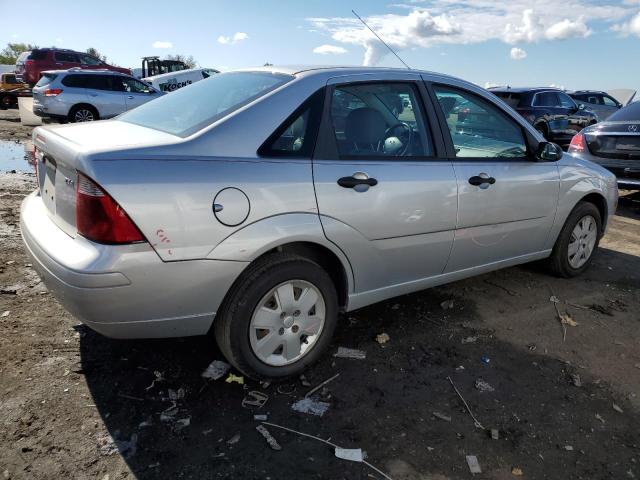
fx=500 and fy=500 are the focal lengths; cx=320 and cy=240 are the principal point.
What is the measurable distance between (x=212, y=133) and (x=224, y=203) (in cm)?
38

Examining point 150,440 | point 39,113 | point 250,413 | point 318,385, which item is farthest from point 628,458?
point 39,113

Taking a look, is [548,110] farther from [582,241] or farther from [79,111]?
[79,111]

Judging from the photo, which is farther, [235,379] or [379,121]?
[379,121]

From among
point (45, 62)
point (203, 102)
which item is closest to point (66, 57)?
point (45, 62)

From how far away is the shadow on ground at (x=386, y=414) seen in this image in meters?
2.28

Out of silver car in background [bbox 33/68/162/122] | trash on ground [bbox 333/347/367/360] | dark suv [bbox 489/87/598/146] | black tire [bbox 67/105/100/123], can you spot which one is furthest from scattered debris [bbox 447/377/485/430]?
black tire [bbox 67/105/100/123]

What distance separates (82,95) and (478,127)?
12.8m

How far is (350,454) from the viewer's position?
7.62 ft

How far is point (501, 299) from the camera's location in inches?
163

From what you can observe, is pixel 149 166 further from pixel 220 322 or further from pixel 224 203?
pixel 220 322

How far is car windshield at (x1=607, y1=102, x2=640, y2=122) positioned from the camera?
7181mm

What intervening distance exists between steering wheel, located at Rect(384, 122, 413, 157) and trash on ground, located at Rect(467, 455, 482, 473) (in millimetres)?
1737

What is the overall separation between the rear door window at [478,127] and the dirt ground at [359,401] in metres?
1.22

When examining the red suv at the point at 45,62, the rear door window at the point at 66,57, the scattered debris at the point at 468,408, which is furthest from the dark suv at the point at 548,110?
the rear door window at the point at 66,57
